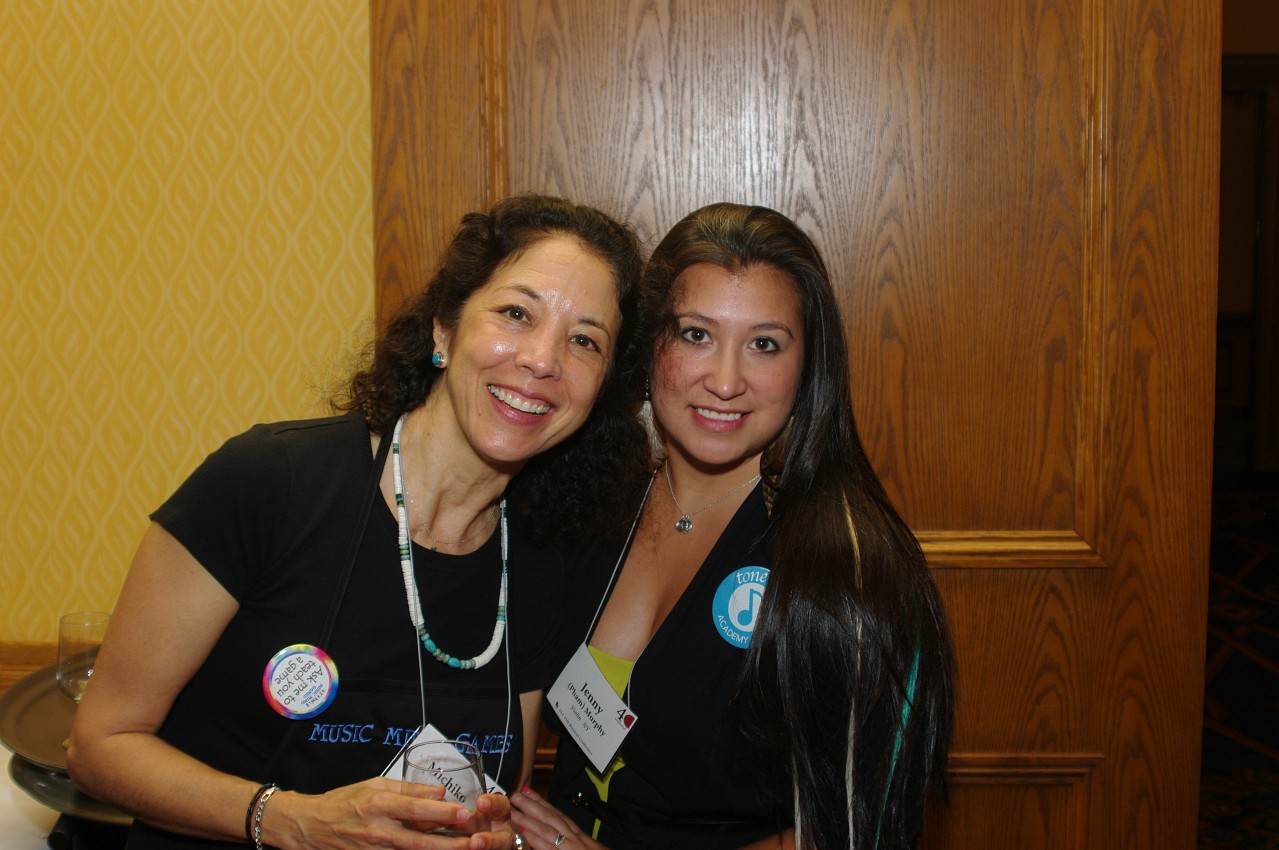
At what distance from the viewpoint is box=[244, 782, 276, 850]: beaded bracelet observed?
4.43 ft

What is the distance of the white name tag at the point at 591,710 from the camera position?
165 centimetres

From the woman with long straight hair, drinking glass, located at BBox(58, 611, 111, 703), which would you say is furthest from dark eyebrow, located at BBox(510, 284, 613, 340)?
drinking glass, located at BBox(58, 611, 111, 703)

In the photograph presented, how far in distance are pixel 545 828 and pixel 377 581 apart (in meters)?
0.49

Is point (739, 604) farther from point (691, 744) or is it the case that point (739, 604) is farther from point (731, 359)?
point (731, 359)

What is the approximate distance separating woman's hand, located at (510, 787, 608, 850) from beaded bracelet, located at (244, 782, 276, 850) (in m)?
0.42

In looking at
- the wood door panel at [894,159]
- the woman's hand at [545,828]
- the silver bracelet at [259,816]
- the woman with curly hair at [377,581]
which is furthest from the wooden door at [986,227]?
the silver bracelet at [259,816]

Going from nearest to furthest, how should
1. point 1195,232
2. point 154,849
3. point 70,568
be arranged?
1. point 154,849
2. point 1195,232
3. point 70,568

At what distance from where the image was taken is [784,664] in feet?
5.05

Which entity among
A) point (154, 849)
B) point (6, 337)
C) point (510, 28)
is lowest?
point (154, 849)

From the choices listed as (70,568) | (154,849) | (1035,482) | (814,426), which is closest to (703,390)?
(814,426)

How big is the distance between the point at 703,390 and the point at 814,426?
210 millimetres

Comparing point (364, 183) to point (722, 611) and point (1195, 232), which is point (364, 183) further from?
point (1195, 232)

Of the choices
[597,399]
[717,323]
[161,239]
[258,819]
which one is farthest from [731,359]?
[161,239]

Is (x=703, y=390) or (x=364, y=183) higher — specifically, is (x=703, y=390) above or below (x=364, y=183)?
below
